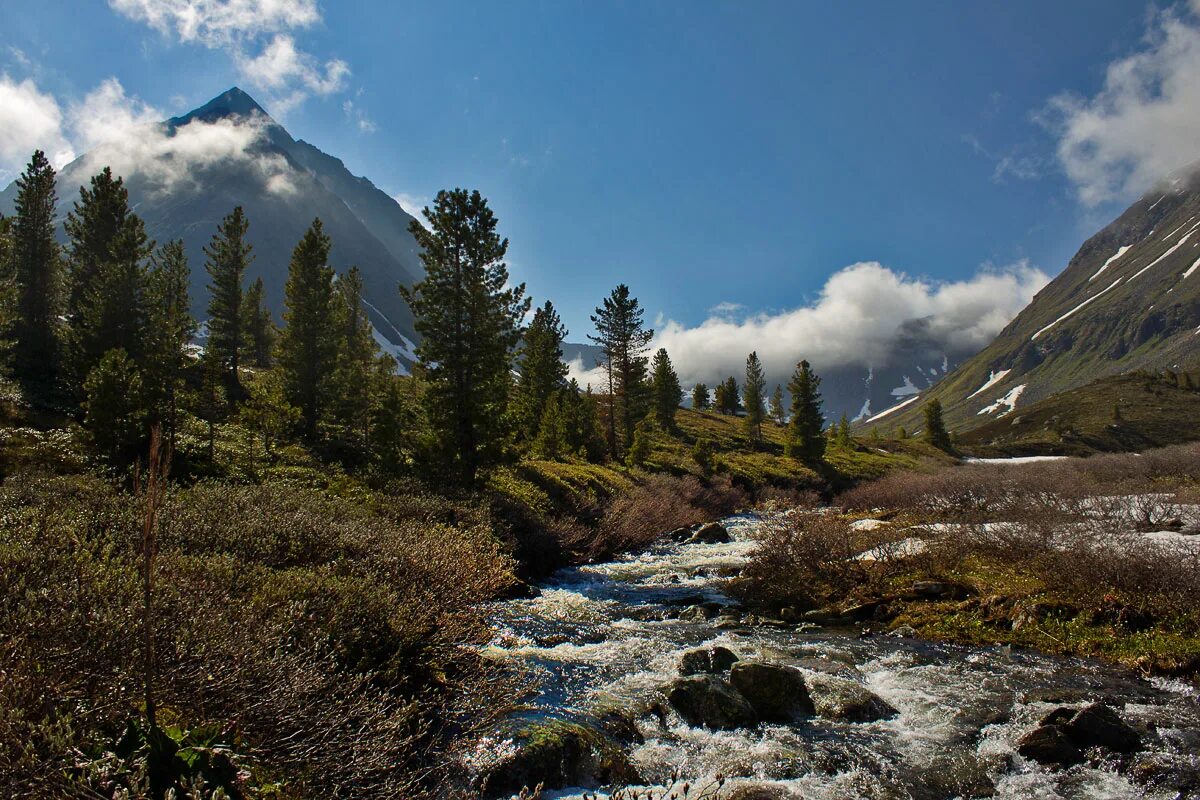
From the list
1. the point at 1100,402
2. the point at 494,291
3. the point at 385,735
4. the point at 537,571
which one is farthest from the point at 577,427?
the point at 1100,402

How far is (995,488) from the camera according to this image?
30.6 metres

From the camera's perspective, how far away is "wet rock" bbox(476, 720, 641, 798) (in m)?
6.79

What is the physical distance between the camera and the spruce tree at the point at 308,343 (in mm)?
34750

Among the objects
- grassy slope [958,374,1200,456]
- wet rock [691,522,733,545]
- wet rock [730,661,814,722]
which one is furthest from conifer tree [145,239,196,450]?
grassy slope [958,374,1200,456]

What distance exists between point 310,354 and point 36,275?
808 inches

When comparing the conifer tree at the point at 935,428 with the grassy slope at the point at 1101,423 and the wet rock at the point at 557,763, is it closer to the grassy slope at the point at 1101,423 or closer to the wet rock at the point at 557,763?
the grassy slope at the point at 1101,423

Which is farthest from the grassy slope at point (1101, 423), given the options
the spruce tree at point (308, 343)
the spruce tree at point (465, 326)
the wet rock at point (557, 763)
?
the wet rock at point (557, 763)

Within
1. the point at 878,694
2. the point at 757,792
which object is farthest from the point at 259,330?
the point at 757,792

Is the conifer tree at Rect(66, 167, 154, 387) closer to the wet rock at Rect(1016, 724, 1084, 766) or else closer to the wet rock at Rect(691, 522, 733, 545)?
the wet rock at Rect(691, 522, 733, 545)

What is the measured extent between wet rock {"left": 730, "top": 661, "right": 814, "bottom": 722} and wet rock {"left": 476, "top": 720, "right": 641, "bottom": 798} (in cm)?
271

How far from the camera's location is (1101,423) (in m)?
116

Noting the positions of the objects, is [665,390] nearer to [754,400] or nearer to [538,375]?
[754,400]

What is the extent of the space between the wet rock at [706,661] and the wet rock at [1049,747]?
179 inches

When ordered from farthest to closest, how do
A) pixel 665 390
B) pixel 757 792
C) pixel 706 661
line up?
pixel 665 390
pixel 706 661
pixel 757 792
